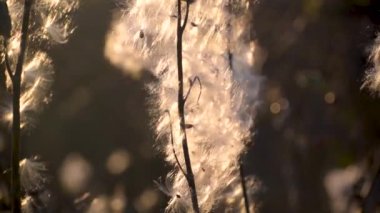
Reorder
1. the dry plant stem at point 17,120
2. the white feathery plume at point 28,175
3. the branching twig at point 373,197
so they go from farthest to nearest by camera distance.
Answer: the branching twig at point 373,197, the white feathery plume at point 28,175, the dry plant stem at point 17,120

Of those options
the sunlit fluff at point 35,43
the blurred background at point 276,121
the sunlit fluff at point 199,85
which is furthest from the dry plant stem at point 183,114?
the blurred background at point 276,121

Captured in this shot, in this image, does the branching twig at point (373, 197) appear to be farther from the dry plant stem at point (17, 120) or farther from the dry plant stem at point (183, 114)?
the dry plant stem at point (17, 120)

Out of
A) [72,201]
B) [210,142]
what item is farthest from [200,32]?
[72,201]

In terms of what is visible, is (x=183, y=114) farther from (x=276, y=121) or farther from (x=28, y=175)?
(x=276, y=121)

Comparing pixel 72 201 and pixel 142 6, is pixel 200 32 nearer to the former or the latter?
pixel 142 6

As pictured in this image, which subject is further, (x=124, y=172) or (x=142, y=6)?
(x=124, y=172)
